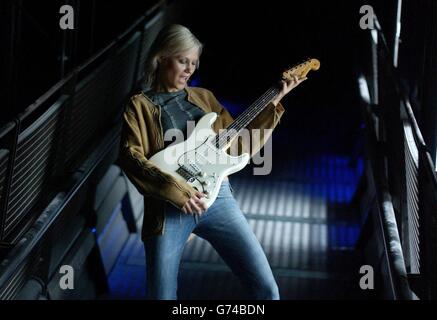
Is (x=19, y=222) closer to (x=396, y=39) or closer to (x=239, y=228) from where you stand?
(x=239, y=228)

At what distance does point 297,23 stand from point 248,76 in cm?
73

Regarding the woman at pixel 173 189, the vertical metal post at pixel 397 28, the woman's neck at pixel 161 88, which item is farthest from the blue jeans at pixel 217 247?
the vertical metal post at pixel 397 28

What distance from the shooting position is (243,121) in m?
3.66

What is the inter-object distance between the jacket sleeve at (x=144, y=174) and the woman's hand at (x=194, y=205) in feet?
0.06

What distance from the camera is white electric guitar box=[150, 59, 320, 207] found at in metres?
3.49

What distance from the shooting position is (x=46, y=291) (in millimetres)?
4473

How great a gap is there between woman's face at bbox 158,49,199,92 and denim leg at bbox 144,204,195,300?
63cm

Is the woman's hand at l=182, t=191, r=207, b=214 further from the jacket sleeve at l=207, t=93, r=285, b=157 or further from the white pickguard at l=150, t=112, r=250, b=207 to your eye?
the jacket sleeve at l=207, t=93, r=285, b=157

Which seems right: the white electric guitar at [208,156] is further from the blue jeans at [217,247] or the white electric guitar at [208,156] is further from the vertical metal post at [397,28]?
the vertical metal post at [397,28]

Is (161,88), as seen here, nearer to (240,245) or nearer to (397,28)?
(240,245)

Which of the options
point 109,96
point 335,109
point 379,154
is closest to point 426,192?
point 379,154

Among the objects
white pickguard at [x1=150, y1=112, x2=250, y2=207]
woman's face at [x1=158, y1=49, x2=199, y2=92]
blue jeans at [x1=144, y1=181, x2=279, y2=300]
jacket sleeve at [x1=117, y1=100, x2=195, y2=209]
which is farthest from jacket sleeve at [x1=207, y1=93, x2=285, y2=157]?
jacket sleeve at [x1=117, y1=100, x2=195, y2=209]

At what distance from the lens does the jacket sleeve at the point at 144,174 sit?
3350 mm
